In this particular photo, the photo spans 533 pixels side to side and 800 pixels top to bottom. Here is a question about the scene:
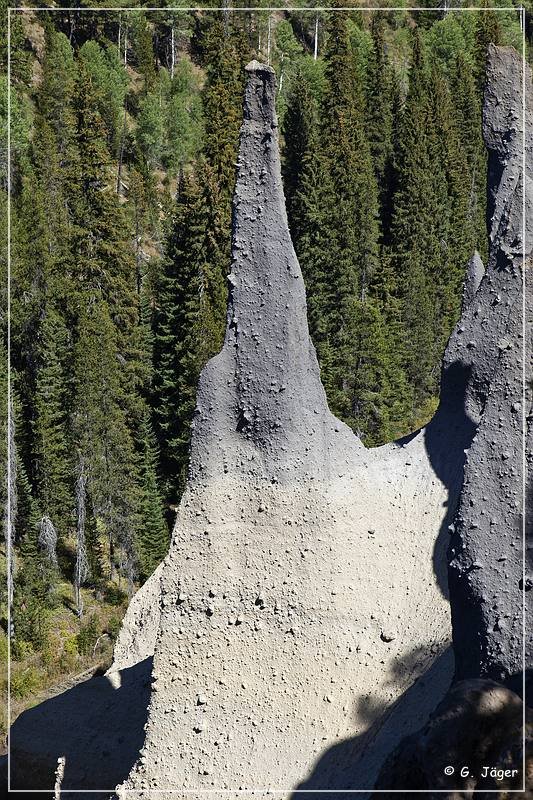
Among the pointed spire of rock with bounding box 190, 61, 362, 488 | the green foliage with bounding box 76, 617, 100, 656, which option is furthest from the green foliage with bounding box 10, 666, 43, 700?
the pointed spire of rock with bounding box 190, 61, 362, 488

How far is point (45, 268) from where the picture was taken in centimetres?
3425

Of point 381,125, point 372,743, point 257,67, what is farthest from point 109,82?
point 372,743

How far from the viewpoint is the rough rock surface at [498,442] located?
9000 mm

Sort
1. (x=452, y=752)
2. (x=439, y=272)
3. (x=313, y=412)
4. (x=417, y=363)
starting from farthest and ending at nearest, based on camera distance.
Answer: (x=439, y=272), (x=417, y=363), (x=313, y=412), (x=452, y=752)

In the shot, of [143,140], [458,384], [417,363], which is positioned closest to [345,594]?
[458,384]

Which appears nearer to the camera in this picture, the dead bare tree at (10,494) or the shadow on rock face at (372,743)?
the shadow on rock face at (372,743)

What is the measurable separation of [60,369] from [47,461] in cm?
270

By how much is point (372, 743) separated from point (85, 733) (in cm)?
552

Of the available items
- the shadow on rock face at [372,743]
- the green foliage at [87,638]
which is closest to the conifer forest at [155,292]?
the green foliage at [87,638]

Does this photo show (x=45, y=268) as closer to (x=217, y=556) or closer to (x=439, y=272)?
(x=439, y=272)

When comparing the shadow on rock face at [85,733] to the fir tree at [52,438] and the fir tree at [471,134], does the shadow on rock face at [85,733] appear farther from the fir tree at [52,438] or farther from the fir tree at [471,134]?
the fir tree at [471,134]

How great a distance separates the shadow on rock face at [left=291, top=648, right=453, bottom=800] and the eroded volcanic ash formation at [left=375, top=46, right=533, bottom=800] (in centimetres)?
62

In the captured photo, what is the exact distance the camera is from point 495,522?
9297 millimetres

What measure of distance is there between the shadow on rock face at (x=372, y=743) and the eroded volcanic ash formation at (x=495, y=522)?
0.62 meters
